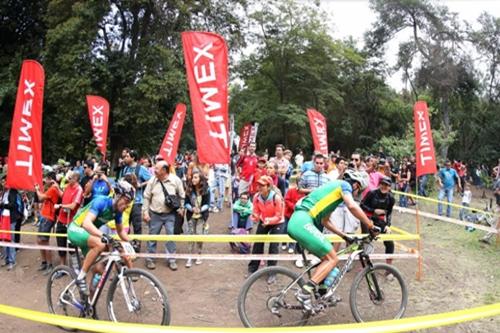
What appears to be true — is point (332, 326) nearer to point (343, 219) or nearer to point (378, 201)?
point (378, 201)

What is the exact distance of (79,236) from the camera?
5.50 m

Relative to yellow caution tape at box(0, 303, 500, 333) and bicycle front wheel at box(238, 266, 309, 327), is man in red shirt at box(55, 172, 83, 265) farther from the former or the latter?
yellow caution tape at box(0, 303, 500, 333)

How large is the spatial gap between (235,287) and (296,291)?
224 centimetres

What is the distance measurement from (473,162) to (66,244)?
129 feet

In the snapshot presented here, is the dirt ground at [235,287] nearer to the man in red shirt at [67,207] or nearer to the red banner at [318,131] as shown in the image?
the man in red shirt at [67,207]

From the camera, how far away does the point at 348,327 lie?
10.8 ft

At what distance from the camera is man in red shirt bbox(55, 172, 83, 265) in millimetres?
8133

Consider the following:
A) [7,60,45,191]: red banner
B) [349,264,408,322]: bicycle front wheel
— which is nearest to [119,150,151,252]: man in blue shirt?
[7,60,45,191]: red banner

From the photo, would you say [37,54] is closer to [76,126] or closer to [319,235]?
[76,126]

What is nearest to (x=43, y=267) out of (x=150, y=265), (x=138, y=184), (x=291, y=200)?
(x=150, y=265)

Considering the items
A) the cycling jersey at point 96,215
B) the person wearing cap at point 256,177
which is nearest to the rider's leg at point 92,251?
the cycling jersey at point 96,215

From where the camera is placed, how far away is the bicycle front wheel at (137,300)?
5023 mm

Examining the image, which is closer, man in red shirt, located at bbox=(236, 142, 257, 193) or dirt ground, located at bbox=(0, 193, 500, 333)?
dirt ground, located at bbox=(0, 193, 500, 333)

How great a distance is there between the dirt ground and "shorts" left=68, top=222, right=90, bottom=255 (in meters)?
0.77
